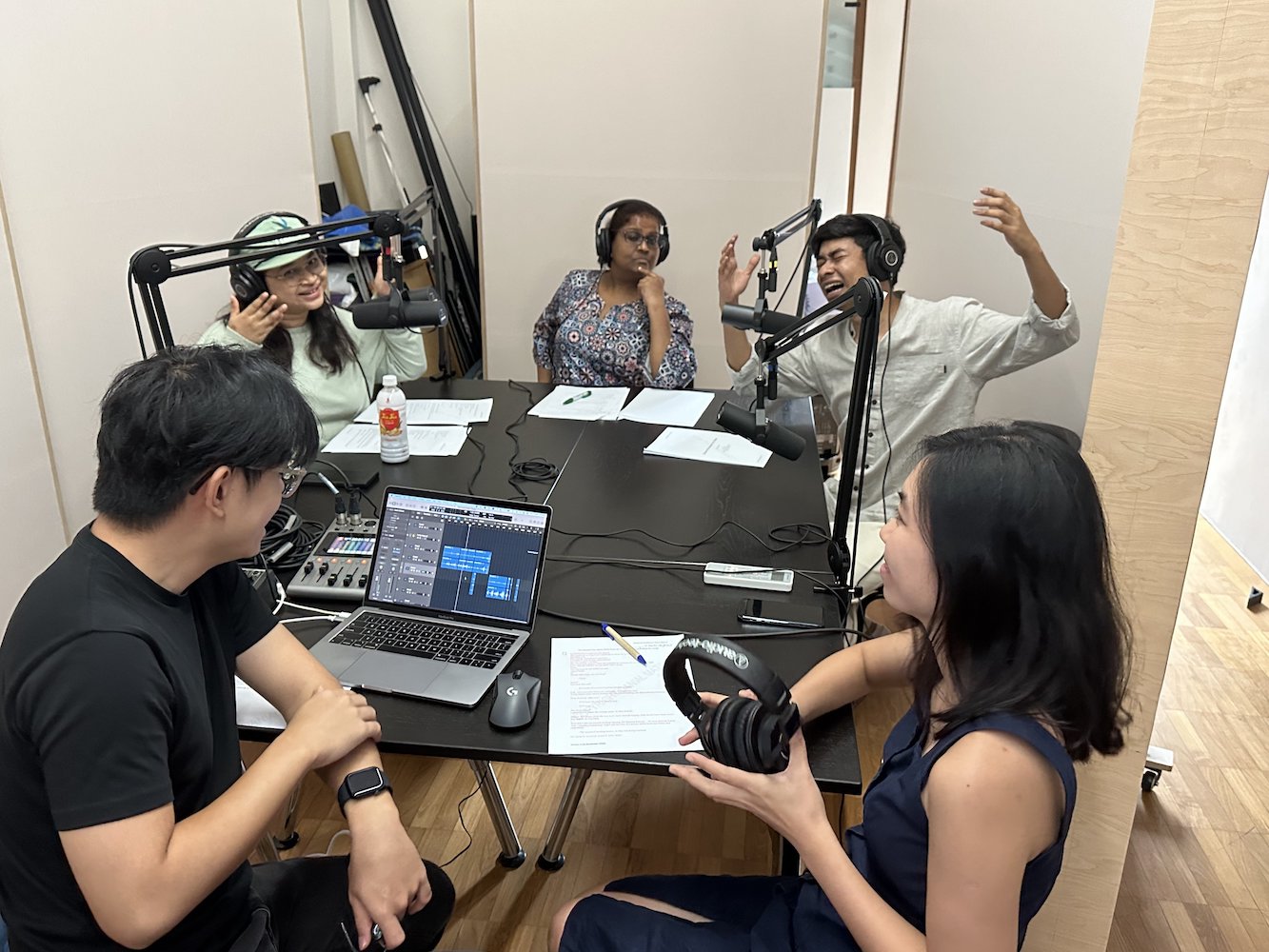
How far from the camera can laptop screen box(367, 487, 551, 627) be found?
1.62m

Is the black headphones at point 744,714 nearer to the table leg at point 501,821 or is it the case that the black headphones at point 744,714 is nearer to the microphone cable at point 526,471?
the table leg at point 501,821

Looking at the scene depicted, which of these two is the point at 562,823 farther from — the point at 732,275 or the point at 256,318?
the point at 732,275

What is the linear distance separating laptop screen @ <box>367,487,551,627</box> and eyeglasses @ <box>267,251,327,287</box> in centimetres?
117

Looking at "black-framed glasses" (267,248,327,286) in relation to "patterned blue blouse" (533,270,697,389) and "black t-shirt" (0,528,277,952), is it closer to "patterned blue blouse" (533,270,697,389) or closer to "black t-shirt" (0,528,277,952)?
"patterned blue blouse" (533,270,697,389)

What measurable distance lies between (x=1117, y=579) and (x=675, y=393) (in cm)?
174

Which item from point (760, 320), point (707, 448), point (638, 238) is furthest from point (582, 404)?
point (760, 320)

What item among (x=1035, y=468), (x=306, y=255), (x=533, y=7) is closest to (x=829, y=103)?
(x=533, y=7)

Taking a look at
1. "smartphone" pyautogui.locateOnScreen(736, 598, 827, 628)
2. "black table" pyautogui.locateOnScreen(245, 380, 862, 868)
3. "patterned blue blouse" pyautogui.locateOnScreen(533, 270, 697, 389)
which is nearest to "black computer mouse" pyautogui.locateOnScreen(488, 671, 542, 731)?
"black table" pyautogui.locateOnScreen(245, 380, 862, 868)

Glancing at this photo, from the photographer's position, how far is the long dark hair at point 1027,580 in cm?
104

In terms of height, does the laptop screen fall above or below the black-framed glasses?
below

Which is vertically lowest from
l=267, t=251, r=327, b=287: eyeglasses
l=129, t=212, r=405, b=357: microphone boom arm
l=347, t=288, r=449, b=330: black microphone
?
l=347, t=288, r=449, b=330: black microphone

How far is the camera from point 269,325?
2479 millimetres

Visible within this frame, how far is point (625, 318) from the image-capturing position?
3.26m

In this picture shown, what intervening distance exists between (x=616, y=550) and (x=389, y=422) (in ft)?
2.40
